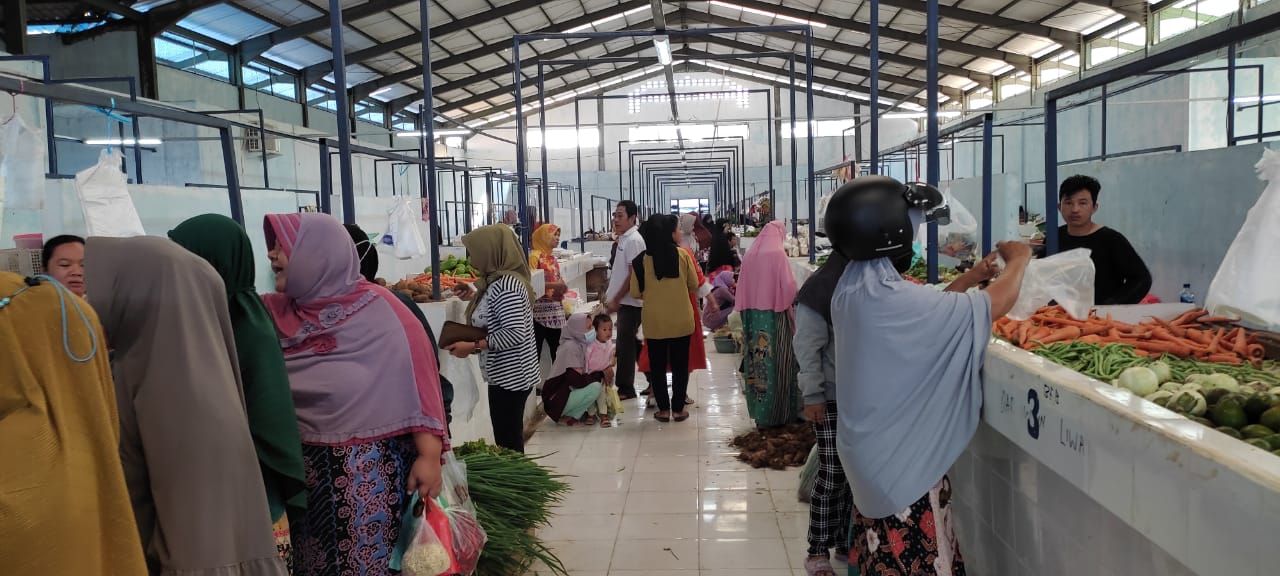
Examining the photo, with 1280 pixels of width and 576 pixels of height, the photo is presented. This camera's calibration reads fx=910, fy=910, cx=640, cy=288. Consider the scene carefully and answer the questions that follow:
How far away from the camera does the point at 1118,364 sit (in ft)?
7.90

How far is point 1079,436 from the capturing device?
75.9 inches

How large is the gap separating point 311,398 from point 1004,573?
2.05 metres

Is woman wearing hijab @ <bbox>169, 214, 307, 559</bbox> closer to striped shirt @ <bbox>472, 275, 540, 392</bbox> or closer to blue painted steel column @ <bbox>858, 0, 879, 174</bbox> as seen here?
striped shirt @ <bbox>472, 275, 540, 392</bbox>

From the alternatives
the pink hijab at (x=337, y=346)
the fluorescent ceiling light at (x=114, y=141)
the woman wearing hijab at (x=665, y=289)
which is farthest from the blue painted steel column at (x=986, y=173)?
the fluorescent ceiling light at (x=114, y=141)

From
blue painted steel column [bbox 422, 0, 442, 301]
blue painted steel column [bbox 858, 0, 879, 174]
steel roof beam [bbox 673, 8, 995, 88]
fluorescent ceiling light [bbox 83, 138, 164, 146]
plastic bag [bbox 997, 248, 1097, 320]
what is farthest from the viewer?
steel roof beam [bbox 673, 8, 995, 88]

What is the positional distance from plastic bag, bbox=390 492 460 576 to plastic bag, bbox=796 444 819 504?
6.67 feet

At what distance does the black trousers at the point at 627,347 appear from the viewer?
6586 millimetres

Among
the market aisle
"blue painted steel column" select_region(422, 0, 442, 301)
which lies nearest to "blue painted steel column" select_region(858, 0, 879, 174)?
the market aisle

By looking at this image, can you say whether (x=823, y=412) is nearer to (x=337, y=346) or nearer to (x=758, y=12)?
(x=337, y=346)

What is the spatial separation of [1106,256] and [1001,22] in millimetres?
13334

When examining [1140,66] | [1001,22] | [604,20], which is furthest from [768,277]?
[604,20]

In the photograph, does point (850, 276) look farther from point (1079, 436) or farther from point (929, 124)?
point (929, 124)

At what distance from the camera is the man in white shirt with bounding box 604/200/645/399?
6.36 m

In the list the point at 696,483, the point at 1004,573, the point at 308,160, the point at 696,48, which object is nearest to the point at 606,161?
the point at 696,48
